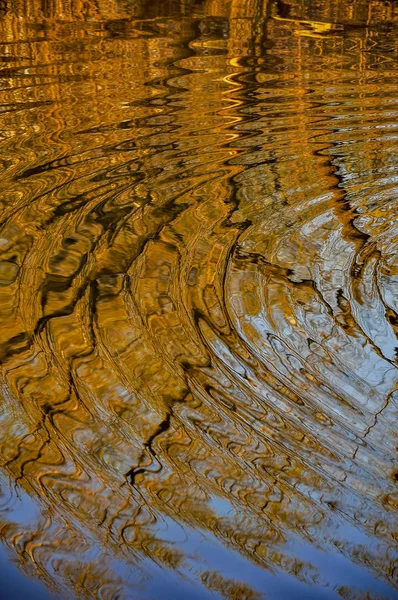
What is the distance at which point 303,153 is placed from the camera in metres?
2.37

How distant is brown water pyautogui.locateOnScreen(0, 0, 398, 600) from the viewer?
91 centimetres

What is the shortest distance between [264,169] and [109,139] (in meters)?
0.53

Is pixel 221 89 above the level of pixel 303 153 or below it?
above

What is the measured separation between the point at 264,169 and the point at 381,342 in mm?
963

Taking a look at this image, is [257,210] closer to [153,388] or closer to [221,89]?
[153,388]

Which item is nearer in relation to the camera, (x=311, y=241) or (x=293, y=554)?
(x=293, y=554)

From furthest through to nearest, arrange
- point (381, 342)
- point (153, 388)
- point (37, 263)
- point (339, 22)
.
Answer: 1. point (339, 22)
2. point (37, 263)
3. point (381, 342)
4. point (153, 388)

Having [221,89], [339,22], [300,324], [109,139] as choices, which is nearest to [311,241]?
[300,324]

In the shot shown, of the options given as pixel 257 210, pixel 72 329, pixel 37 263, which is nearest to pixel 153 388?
pixel 72 329

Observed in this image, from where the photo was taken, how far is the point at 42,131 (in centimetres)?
252

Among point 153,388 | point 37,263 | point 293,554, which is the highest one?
point 37,263

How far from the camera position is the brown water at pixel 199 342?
2.98ft

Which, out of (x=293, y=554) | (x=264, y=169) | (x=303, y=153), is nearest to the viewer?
(x=293, y=554)

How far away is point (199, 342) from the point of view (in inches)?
53.4
